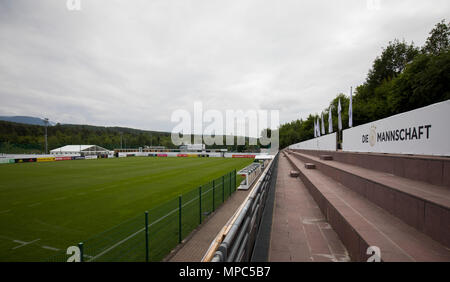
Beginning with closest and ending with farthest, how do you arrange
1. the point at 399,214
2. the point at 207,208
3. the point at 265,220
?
the point at 399,214
the point at 265,220
the point at 207,208

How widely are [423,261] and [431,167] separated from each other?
3303 mm

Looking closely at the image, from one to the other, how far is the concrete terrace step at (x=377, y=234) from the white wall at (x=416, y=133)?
2.05 metres

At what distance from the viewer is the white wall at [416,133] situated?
15.4ft

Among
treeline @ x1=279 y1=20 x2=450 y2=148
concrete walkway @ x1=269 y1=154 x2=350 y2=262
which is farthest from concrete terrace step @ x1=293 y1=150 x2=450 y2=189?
treeline @ x1=279 y1=20 x2=450 y2=148

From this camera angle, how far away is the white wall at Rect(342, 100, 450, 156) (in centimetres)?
469

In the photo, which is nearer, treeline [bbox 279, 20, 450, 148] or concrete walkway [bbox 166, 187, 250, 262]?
concrete walkway [bbox 166, 187, 250, 262]

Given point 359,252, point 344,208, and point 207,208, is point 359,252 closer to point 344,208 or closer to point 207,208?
point 344,208

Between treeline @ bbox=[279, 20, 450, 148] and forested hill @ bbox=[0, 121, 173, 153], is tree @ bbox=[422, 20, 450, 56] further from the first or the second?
forested hill @ bbox=[0, 121, 173, 153]

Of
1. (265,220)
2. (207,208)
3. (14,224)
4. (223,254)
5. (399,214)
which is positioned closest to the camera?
(223,254)

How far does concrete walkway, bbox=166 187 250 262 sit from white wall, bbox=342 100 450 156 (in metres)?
6.24

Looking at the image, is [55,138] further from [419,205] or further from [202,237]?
[419,205]
